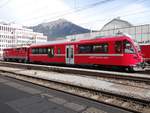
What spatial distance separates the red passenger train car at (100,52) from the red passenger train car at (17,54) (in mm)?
8748

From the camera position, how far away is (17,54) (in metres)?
38.2

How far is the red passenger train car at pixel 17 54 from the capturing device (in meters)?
33.6

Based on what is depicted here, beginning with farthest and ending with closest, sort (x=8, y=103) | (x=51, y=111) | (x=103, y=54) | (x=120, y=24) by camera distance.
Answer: (x=120, y=24), (x=103, y=54), (x=8, y=103), (x=51, y=111)

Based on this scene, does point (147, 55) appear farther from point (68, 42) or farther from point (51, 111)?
point (51, 111)

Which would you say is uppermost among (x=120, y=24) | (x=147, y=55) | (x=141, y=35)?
(x=120, y=24)

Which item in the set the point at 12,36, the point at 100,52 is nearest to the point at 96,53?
the point at 100,52

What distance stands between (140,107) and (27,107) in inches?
153

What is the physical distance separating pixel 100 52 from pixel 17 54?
23516 millimetres

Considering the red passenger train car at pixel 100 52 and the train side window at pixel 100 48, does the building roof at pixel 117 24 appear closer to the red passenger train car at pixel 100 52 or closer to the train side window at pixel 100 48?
the red passenger train car at pixel 100 52

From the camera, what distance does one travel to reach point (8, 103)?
7.52m

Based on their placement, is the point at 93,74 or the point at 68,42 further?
the point at 68,42

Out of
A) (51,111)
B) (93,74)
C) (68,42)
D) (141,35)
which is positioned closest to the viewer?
(51,111)

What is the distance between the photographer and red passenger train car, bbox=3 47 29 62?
110 ft

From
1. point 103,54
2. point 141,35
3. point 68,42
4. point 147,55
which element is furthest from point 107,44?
point 141,35
